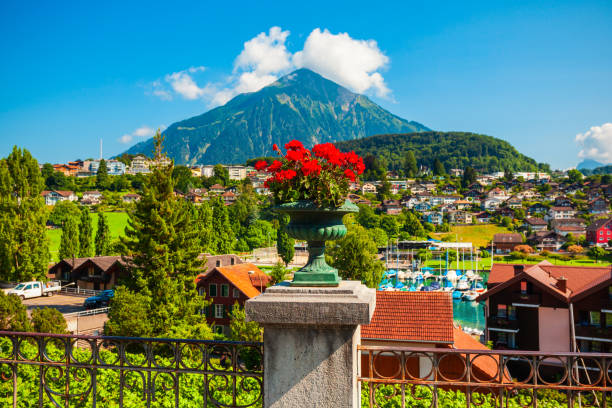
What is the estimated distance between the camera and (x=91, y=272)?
41.2 metres

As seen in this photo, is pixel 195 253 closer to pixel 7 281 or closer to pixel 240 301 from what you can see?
pixel 240 301

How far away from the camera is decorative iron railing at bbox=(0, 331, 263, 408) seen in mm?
3566

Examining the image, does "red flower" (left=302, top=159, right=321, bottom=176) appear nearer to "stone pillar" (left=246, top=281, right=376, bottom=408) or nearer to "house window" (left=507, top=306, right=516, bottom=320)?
"stone pillar" (left=246, top=281, right=376, bottom=408)

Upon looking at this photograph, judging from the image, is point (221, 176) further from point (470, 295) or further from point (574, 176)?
point (574, 176)

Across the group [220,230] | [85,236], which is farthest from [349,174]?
[220,230]

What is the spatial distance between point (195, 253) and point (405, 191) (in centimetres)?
14155

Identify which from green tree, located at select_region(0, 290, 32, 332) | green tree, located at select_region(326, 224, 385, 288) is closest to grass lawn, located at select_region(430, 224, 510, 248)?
green tree, located at select_region(326, 224, 385, 288)

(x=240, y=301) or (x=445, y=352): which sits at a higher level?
(x=445, y=352)

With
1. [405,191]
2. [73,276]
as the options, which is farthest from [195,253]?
[405,191]

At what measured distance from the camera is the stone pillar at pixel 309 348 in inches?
120

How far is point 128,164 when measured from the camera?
182m

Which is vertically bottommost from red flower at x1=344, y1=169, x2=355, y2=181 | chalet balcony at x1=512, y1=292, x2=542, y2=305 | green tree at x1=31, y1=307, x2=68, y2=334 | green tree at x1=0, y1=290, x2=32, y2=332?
chalet balcony at x1=512, y1=292, x2=542, y2=305

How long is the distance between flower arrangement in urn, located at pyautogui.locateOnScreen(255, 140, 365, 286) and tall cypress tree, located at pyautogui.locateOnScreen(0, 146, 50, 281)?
35.2 m

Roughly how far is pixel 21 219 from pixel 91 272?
1056cm
